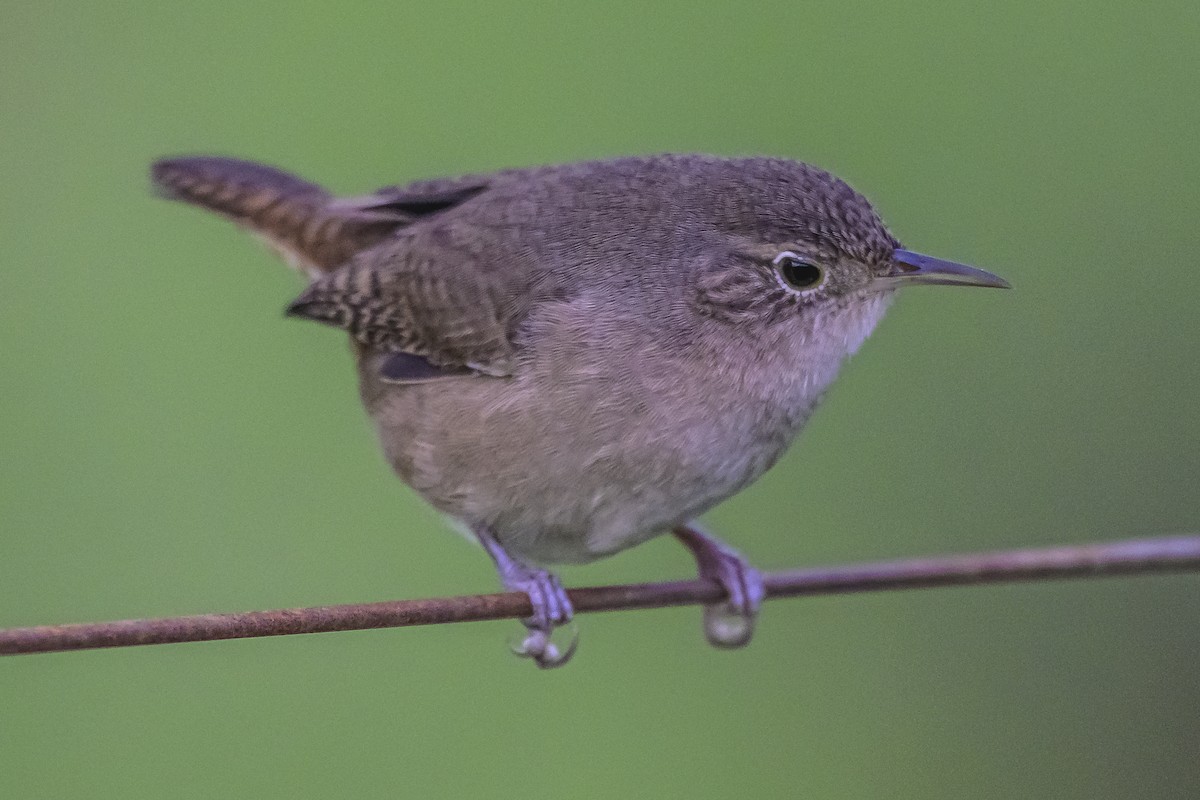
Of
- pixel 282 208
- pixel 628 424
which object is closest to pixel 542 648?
pixel 628 424

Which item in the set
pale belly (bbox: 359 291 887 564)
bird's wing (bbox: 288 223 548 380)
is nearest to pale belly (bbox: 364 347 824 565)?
pale belly (bbox: 359 291 887 564)

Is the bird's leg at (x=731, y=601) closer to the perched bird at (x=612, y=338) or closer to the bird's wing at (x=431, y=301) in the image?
the perched bird at (x=612, y=338)

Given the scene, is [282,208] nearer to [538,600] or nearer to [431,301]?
[431,301]

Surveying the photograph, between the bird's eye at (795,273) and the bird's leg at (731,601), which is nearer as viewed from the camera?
the bird's eye at (795,273)

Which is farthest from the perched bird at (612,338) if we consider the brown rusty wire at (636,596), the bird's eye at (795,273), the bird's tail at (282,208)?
the bird's tail at (282,208)

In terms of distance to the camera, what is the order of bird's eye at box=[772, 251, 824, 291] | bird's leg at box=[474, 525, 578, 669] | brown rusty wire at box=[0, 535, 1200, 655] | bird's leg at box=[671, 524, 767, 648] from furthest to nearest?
1. bird's leg at box=[671, 524, 767, 648]
2. bird's leg at box=[474, 525, 578, 669]
3. bird's eye at box=[772, 251, 824, 291]
4. brown rusty wire at box=[0, 535, 1200, 655]

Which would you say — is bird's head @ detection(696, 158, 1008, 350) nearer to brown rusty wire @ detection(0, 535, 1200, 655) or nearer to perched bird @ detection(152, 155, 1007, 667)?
perched bird @ detection(152, 155, 1007, 667)
